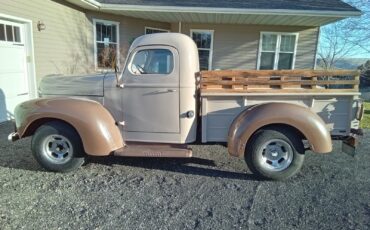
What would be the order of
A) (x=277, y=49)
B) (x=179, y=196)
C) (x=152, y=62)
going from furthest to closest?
(x=277, y=49)
(x=152, y=62)
(x=179, y=196)

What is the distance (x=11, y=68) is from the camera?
24.7ft

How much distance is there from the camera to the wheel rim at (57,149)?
14.4 ft

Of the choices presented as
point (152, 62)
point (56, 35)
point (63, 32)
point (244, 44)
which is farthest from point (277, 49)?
point (152, 62)

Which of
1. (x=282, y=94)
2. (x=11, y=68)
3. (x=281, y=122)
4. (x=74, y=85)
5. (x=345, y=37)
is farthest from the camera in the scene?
(x=345, y=37)

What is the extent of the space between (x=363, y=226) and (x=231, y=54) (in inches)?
405

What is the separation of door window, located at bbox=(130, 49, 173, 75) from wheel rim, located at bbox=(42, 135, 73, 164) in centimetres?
152

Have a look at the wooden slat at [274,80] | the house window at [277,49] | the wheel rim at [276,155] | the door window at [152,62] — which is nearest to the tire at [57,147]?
the door window at [152,62]

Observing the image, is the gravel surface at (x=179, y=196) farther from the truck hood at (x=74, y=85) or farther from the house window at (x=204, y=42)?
the house window at (x=204, y=42)

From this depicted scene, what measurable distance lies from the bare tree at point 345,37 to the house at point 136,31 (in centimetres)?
774

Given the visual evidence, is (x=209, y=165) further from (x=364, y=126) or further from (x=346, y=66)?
(x=346, y=66)

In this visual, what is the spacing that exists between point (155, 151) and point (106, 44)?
8.22 meters

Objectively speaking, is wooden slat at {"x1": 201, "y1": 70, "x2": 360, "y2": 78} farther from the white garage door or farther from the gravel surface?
the white garage door

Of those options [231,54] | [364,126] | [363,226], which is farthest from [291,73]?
[231,54]

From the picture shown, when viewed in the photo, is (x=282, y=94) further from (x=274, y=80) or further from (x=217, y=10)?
(x=217, y=10)
